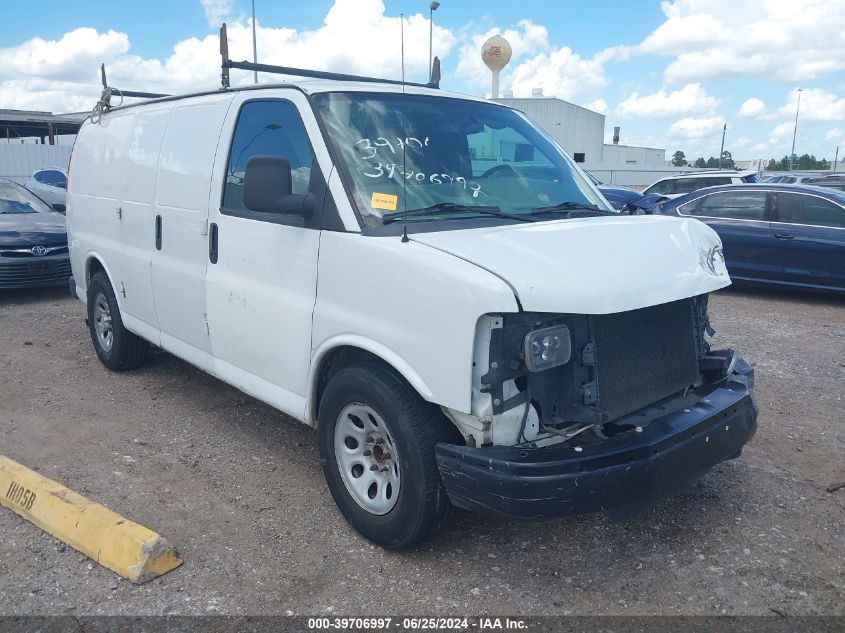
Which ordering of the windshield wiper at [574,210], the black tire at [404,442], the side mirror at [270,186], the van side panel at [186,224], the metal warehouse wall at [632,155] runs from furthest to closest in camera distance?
1. the metal warehouse wall at [632,155]
2. the van side panel at [186,224]
3. the windshield wiper at [574,210]
4. the side mirror at [270,186]
5. the black tire at [404,442]

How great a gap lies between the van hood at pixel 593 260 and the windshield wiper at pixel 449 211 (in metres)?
0.16

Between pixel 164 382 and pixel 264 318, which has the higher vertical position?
pixel 264 318

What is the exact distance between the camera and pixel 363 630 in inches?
115

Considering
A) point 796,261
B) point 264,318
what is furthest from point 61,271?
point 796,261

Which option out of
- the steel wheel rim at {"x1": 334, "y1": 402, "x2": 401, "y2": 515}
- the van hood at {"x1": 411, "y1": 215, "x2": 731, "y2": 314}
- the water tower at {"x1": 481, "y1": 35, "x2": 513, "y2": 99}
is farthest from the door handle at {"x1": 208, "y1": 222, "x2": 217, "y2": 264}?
the water tower at {"x1": 481, "y1": 35, "x2": 513, "y2": 99}

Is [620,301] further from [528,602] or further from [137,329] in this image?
[137,329]

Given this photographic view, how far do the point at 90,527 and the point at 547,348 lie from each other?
2328mm

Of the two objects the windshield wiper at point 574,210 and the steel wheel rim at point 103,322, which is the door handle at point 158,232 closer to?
the steel wheel rim at point 103,322

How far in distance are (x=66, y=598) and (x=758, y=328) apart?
24.5 feet

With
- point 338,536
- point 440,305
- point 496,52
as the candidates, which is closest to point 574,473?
point 440,305

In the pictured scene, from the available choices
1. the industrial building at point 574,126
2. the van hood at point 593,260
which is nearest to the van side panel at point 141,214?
the van hood at point 593,260

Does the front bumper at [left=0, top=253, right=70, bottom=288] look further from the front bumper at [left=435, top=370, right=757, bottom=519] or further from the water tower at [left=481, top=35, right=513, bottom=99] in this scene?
the water tower at [left=481, top=35, right=513, bottom=99]

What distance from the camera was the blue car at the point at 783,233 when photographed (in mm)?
9547

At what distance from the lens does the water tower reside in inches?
1383
